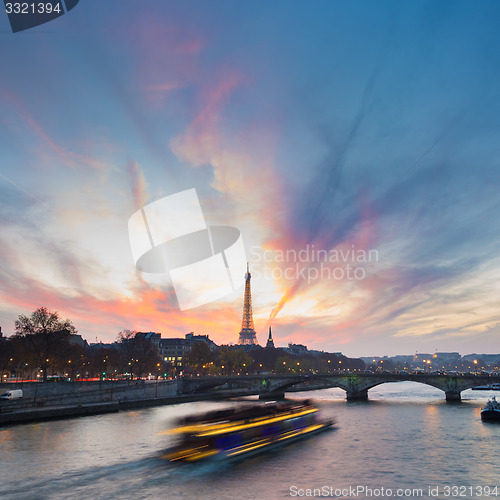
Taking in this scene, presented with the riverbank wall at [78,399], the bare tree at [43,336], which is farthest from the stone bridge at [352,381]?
the bare tree at [43,336]

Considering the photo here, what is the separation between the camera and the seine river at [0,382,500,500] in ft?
73.7

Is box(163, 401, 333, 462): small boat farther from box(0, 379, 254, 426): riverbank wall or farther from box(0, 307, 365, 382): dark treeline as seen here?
box(0, 307, 365, 382): dark treeline

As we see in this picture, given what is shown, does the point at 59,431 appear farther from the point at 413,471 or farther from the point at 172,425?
the point at 413,471

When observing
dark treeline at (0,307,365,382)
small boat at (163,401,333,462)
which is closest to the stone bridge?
dark treeline at (0,307,365,382)

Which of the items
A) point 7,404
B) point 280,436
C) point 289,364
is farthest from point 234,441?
point 289,364

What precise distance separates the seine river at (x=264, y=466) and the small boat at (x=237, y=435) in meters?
1.56

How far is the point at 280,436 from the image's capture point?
39.1 metres

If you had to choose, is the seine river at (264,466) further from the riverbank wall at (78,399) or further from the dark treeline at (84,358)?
the dark treeline at (84,358)

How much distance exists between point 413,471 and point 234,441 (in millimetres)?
14638

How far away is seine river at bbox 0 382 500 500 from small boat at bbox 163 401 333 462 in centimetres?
156

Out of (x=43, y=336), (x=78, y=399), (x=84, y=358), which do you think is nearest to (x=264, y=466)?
(x=78, y=399)

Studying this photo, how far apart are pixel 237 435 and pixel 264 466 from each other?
11347 mm

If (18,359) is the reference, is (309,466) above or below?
below

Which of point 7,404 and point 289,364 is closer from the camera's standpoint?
point 7,404
